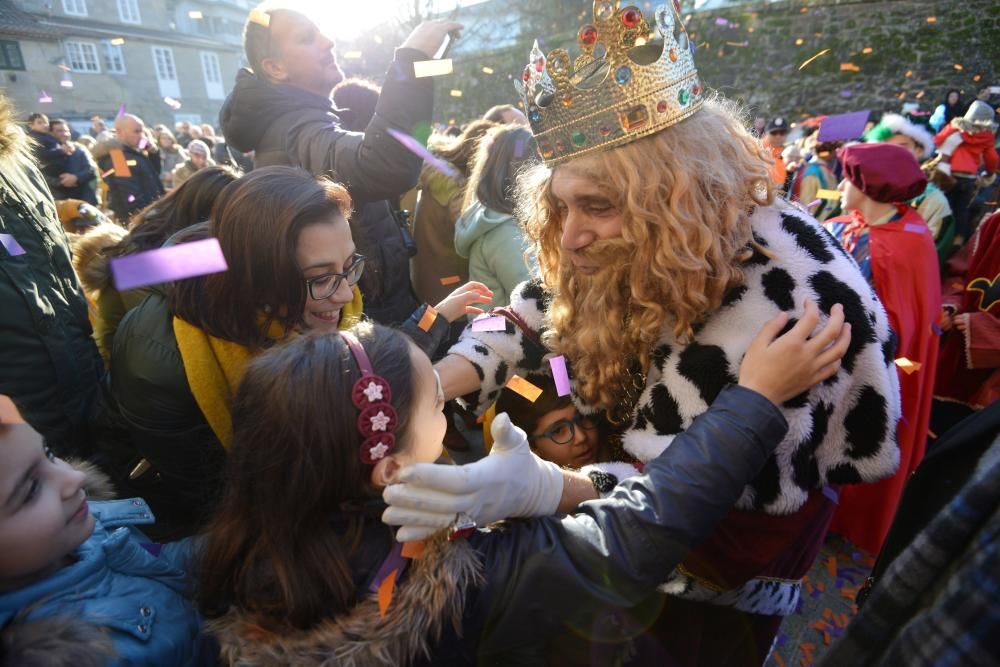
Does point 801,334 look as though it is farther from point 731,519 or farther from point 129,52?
point 129,52

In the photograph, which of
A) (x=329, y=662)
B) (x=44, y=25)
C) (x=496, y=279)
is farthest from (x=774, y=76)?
(x=44, y=25)

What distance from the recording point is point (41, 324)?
1760 mm

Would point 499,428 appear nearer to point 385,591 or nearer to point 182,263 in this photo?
point 385,591

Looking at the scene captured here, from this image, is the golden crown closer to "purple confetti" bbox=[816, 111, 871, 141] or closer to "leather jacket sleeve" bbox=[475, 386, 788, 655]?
"leather jacket sleeve" bbox=[475, 386, 788, 655]

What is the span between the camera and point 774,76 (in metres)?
13.8

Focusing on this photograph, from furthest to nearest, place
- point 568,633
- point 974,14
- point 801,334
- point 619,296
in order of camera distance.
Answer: point 974,14 → point 619,296 → point 568,633 → point 801,334

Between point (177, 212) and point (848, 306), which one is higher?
point (177, 212)

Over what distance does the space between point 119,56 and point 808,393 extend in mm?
38891

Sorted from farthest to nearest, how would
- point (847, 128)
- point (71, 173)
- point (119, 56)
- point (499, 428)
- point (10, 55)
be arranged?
point (119, 56), point (10, 55), point (71, 173), point (847, 128), point (499, 428)

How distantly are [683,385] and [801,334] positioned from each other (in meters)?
0.33

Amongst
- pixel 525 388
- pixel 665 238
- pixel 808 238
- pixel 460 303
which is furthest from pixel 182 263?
pixel 808 238

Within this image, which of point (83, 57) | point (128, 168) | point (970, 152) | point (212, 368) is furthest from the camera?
point (83, 57)

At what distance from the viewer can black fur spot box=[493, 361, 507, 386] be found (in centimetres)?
195

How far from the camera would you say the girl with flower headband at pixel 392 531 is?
111 cm
